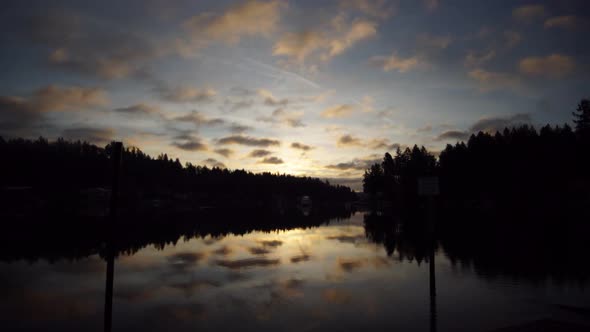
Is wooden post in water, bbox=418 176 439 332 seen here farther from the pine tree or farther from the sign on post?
the pine tree

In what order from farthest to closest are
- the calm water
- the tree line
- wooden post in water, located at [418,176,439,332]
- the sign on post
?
the tree line
the sign on post
wooden post in water, located at [418,176,439,332]
the calm water

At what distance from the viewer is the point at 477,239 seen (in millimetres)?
35188

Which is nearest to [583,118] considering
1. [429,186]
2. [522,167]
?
[522,167]

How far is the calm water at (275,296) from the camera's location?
1299 cm

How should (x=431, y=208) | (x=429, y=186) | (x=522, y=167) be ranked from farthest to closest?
(x=522, y=167), (x=429, y=186), (x=431, y=208)

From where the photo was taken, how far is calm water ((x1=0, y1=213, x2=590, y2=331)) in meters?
13.0

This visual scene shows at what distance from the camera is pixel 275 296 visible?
1683 centimetres

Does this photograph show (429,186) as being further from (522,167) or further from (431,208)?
(522,167)

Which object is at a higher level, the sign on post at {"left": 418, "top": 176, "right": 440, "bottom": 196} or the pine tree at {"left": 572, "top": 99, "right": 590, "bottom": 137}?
the pine tree at {"left": 572, "top": 99, "right": 590, "bottom": 137}

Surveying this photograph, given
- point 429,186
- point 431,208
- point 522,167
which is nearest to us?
point 431,208

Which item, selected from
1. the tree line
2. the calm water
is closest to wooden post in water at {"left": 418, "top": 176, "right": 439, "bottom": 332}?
the calm water

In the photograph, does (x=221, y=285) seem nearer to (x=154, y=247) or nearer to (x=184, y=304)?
(x=184, y=304)

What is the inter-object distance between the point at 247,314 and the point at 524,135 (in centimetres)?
9231

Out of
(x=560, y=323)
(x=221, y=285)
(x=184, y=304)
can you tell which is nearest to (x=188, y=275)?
(x=221, y=285)
